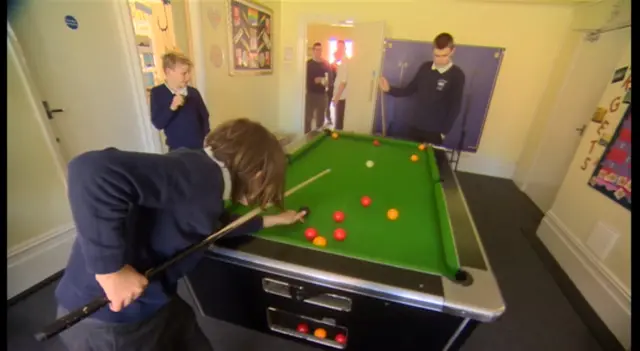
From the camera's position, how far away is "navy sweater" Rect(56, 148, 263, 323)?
1.89 ft

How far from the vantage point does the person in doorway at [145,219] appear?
58cm

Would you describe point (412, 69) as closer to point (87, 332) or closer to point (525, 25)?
point (525, 25)

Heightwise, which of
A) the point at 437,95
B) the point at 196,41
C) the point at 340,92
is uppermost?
the point at 196,41

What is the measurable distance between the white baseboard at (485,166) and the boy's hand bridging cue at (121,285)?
12.7 feet

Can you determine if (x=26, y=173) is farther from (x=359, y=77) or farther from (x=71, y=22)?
(x=359, y=77)

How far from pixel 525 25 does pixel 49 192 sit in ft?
14.6

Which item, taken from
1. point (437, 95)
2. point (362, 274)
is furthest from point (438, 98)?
point (362, 274)

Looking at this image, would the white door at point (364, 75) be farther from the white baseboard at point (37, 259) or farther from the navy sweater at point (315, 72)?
the white baseboard at point (37, 259)

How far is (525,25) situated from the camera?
3.15 metres

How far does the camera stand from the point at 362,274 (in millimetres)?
870

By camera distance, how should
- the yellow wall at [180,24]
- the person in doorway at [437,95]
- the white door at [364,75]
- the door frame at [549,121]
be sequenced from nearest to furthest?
the yellow wall at [180,24] < the person in doorway at [437,95] < the door frame at [549,121] < the white door at [364,75]

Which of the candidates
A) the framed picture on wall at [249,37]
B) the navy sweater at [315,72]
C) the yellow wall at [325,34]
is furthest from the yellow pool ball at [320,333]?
the yellow wall at [325,34]

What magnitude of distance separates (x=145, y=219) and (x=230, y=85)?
2736 millimetres

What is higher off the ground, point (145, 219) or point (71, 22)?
point (71, 22)
